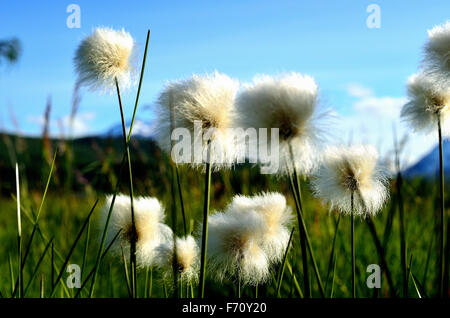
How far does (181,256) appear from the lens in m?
1.20

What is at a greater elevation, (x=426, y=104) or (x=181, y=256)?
(x=426, y=104)

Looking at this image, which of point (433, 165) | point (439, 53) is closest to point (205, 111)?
point (439, 53)

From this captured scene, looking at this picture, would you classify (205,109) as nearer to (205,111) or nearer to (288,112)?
(205,111)

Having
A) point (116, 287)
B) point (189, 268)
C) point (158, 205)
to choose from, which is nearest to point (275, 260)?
point (189, 268)

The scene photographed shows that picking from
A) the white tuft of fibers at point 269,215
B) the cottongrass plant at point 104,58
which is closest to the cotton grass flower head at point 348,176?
the white tuft of fibers at point 269,215

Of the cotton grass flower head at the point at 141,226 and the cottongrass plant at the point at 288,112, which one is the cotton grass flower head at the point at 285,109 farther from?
the cotton grass flower head at the point at 141,226

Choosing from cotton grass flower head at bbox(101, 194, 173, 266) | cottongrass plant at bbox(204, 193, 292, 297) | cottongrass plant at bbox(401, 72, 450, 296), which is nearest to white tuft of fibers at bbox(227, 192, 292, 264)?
cottongrass plant at bbox(204, 193, 292, 297)

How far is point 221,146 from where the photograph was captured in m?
1.21

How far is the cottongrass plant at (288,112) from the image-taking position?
0.98 meters

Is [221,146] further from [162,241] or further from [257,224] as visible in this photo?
[162,241]

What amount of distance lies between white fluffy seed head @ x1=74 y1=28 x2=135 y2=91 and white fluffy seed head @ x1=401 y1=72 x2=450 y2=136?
850 mm

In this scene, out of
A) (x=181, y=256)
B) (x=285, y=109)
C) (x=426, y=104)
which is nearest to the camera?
(x=285, y=109)

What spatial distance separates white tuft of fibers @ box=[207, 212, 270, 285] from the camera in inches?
43.1

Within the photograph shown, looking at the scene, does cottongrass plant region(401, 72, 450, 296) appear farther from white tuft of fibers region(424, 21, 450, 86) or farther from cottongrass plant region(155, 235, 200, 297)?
cottongrass plant region(155, 235, 200, 297)
